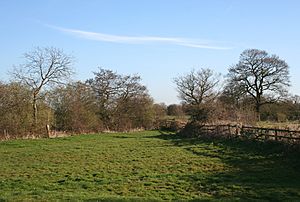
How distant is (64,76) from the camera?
4334 centimetres

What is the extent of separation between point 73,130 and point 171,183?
112ft

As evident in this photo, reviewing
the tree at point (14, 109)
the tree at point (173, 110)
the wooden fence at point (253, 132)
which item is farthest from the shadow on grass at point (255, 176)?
the tree at point (173, 110)

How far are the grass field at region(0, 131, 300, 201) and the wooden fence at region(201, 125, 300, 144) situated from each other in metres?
0.76

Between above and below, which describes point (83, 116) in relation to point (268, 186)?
above

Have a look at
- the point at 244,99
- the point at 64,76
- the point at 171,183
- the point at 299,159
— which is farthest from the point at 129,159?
the point at 244,99

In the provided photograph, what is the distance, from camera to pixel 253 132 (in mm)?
24812

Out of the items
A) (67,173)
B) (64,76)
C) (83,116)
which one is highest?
(64,76)

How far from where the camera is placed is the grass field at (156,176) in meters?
10.5

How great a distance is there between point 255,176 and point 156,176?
3769 millimetres

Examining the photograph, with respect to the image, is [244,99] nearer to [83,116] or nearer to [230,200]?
[83,116]

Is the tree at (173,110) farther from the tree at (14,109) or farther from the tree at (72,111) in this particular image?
the tree at (14,109)

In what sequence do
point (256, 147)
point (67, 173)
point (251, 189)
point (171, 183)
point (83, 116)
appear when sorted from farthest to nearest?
point (83, 116) < point (256, 147) < point (67, 173) < point (171, 183) < point (251, 189)

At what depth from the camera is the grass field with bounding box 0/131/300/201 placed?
10531 mm

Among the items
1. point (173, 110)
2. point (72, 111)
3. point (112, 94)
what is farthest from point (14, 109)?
point (173, 110)
